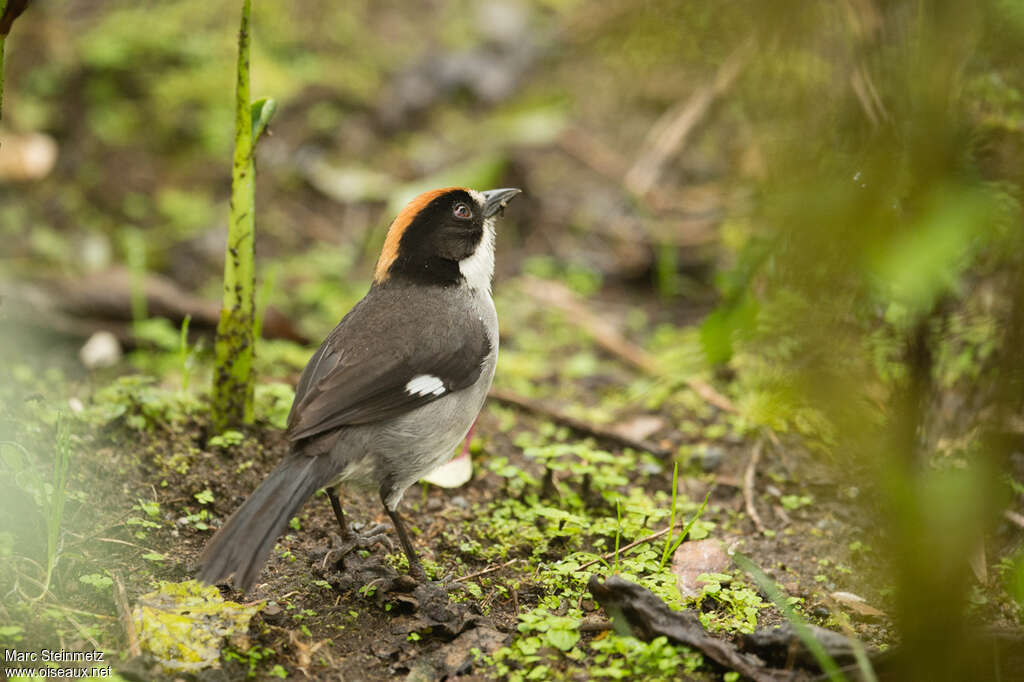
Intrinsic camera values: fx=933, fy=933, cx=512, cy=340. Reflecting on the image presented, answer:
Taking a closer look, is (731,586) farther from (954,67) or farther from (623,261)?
(623,261)

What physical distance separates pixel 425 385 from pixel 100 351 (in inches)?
102

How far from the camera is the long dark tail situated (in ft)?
9.05

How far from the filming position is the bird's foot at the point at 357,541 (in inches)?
133

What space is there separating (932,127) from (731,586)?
6.71 ft

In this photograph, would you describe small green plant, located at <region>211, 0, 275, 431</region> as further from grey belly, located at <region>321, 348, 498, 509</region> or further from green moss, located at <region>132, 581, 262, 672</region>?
green moss, located at <region>132, 581, 262, 672</region>

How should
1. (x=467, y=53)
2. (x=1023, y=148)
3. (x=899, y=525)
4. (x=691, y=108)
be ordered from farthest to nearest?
(x=467, y=53) < (x=691, y=108) < (x=1023, y=148) < (x=899, y=525)

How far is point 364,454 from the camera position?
3.37 m

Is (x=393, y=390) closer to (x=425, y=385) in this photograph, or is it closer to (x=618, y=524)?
(x=425, y=385)

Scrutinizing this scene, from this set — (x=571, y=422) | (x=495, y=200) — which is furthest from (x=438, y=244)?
Answer: (x=571, y=422)

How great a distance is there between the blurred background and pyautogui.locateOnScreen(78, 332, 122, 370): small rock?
0.05 ft

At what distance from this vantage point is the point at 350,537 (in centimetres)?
356

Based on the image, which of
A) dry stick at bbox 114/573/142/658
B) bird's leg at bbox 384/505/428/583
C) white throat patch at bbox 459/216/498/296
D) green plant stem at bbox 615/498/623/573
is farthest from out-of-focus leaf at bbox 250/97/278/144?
green plant stem at bbox 615/498/623/573

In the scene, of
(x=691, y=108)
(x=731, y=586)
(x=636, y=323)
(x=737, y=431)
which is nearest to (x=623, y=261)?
(x=636, y=323)

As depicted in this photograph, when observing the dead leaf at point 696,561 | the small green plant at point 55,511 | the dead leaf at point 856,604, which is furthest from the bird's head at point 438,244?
the dead leaf at point 856,604
